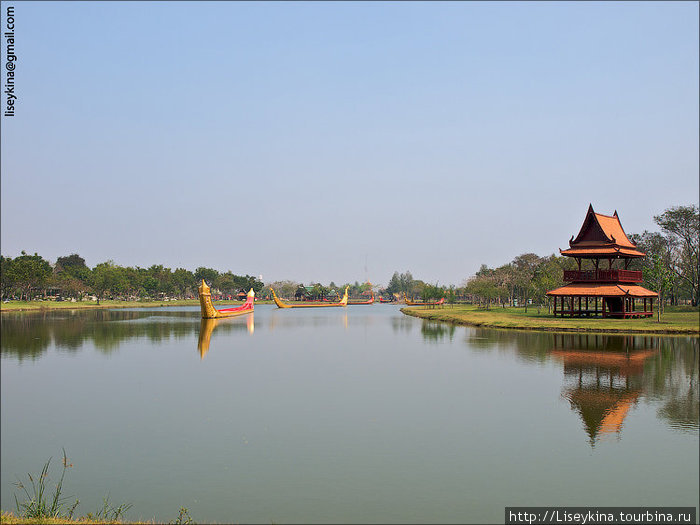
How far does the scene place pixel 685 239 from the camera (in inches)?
3706

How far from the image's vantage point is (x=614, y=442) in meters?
16.9

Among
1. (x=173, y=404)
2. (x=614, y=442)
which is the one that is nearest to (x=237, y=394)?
(x=173, y=404)

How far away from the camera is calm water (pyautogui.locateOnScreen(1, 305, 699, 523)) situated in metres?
13.0

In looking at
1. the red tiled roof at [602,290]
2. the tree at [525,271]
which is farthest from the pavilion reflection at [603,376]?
the tree at [525,271]

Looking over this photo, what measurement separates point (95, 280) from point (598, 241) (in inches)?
4819

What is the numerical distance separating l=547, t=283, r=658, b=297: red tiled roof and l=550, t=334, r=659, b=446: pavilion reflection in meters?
13.8

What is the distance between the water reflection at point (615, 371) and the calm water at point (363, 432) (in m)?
0.17

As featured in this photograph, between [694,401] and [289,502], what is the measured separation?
1820 centimetres

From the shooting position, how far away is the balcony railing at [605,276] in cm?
6284

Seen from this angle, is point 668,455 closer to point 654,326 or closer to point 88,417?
point 88,417

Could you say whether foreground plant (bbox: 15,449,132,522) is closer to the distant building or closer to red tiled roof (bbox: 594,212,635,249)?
the distant building

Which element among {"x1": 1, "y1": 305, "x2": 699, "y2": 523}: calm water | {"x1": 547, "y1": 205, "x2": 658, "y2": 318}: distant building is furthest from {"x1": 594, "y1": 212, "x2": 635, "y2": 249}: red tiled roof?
{"x1": 1, "y1": 305, "x2": 699, "y2": 523}: calm water

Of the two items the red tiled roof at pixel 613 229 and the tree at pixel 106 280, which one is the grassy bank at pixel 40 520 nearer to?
the red tiled roof at pixel 613 229

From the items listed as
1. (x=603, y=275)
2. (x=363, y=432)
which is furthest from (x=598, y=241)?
(x=363, y=432)
